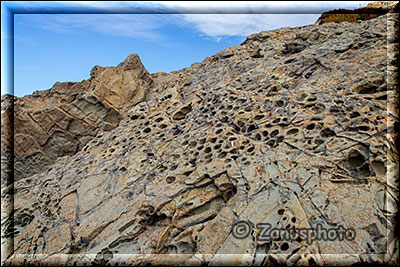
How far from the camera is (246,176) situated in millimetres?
5266

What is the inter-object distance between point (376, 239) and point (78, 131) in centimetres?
1048

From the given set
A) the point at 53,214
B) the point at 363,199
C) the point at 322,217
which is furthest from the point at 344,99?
the point at 53,214

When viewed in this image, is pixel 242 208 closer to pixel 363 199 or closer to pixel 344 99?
pixel 363 199

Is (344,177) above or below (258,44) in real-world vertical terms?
below

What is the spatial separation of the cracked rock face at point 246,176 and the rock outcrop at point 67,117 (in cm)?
296

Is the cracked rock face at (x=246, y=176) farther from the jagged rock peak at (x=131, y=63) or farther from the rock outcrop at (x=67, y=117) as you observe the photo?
the jagged rock peak at (x=131, y=63)

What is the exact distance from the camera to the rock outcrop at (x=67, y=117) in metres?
11.0

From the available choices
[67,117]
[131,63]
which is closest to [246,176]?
[67,117]

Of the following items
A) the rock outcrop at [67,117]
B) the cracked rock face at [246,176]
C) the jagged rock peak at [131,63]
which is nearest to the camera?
the cracked rock face at [246,176]

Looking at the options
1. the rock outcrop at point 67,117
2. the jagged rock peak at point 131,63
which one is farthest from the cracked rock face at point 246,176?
the jagged rock peak at point 131,63

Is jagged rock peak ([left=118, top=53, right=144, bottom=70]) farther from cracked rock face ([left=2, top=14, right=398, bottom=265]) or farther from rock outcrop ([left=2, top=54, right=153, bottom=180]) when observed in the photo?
cracked rock face ([left=2, top=14, right=398, bottom=265])

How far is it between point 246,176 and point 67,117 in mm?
8623

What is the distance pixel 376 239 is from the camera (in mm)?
3934

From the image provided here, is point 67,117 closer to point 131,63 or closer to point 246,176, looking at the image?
point 131,63
